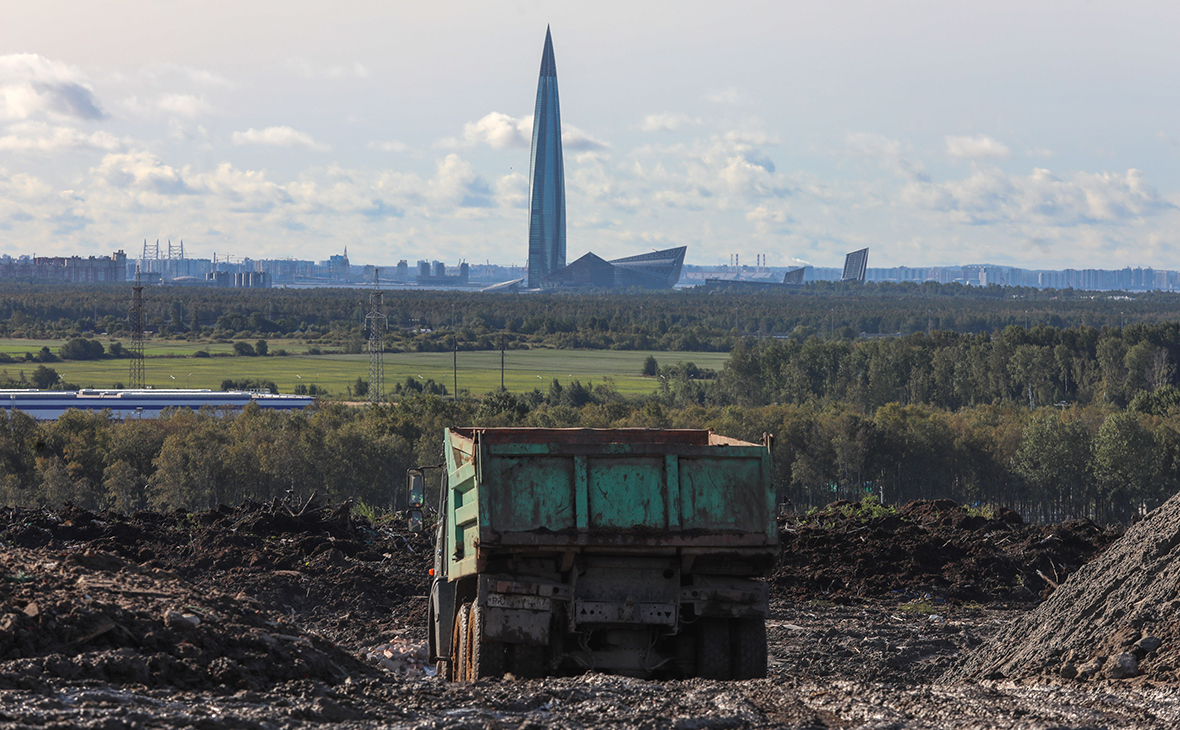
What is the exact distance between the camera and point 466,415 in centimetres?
6319

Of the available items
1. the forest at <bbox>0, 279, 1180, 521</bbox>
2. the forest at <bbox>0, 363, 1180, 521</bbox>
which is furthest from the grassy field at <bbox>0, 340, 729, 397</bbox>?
the forest at <bbox>0, 363, 1180, 521</bbox>

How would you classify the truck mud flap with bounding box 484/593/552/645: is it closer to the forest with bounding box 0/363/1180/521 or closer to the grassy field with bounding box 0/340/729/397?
the forest with bounding box 0/363/1180/521

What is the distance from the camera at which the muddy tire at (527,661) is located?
32.2 feet

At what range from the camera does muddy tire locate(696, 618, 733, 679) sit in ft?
33.3

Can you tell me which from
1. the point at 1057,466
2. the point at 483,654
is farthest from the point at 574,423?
the point at 483,654

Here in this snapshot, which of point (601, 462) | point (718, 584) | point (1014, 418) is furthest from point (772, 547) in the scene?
point (1014, 418)

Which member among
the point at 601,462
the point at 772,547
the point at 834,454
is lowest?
the point at 834,454

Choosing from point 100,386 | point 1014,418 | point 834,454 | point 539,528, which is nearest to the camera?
point 539,528

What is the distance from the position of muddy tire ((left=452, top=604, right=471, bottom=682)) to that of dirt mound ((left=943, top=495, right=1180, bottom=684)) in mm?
4919

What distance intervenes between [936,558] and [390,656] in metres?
9.94

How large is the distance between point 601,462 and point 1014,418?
65.8 m

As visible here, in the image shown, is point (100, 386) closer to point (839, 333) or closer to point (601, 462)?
point (601, 462)

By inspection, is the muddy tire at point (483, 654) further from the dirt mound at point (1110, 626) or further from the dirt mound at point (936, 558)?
the dirt mound at point (936, 558)

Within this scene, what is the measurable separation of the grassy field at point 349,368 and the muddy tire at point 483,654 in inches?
3321
